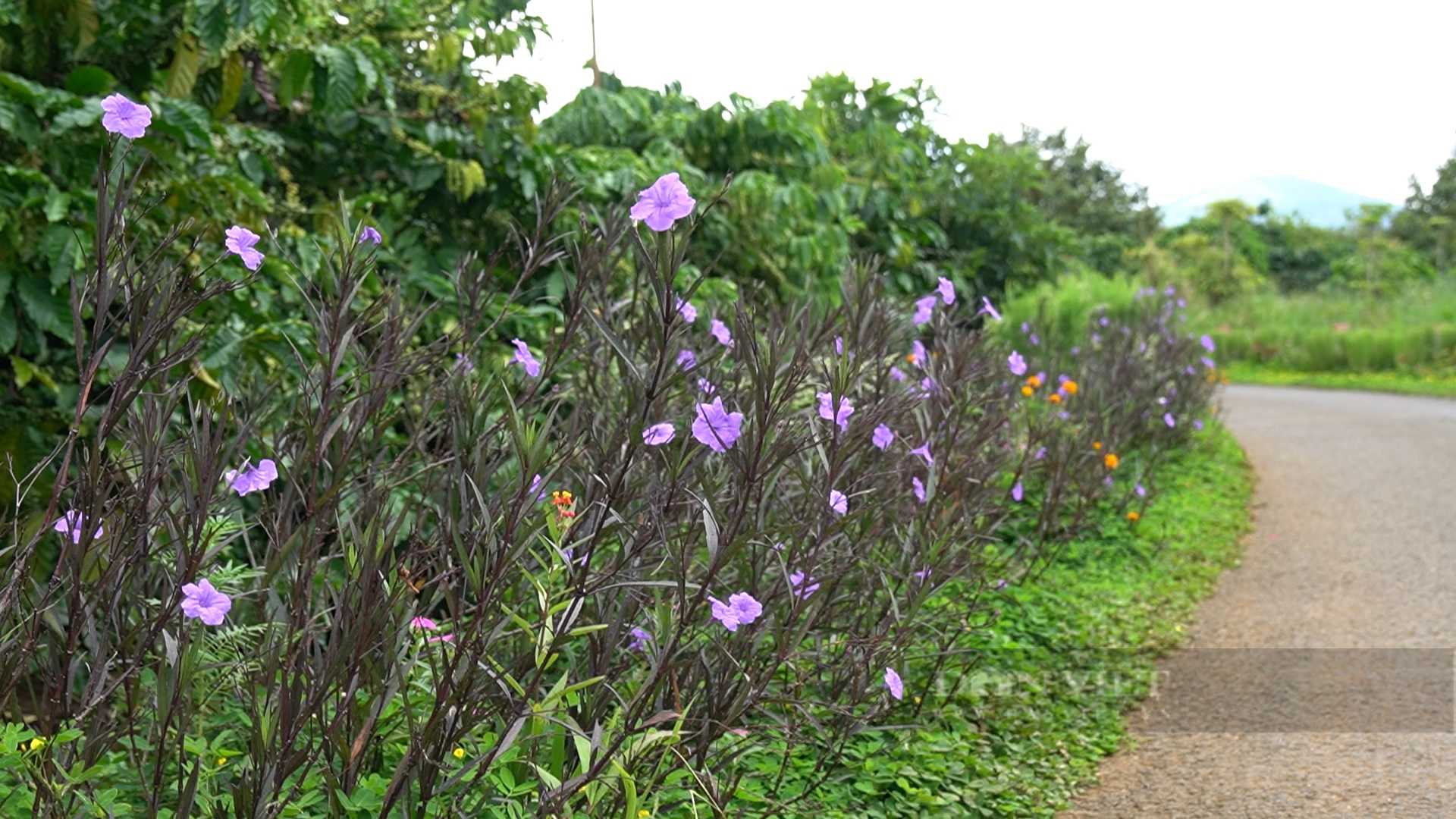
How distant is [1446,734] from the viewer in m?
3.13

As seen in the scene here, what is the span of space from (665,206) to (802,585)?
0.82m

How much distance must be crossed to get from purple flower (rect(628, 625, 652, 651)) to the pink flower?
0.42 metres

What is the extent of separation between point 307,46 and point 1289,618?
4033 millimetres

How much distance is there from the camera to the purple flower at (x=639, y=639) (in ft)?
7.24

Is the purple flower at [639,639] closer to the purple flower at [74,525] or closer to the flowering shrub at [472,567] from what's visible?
the flowering shrub at [472,567]

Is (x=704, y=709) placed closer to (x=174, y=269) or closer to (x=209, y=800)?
(x=209, y=800)

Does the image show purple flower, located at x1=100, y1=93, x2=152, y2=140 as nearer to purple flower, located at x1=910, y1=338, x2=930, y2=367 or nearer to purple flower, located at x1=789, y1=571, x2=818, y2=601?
purple flower, located at x1=789, y1=571, x2=818, y2=601

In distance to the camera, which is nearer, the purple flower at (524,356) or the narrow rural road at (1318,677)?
the purple flower at (524,356)

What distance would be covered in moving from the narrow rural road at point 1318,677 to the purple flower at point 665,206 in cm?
185

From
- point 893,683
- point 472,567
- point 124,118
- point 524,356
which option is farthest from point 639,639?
point 124,118

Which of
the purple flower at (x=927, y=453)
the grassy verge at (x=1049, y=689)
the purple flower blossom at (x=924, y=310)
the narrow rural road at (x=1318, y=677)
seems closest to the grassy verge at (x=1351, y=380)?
the narrow rural road at (x=1318, y=677)

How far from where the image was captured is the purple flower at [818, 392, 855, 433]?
215cm

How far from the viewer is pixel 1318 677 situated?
3670mm

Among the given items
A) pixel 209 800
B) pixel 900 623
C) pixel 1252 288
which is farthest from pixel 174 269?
pixel 1252 288
